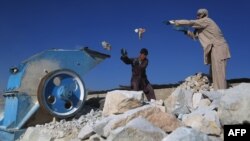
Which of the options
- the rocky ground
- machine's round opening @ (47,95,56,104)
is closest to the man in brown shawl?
the rocky ground

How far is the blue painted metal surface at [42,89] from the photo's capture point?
7.53 m

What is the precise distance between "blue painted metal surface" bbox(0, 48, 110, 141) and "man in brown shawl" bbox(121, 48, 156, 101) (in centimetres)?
118

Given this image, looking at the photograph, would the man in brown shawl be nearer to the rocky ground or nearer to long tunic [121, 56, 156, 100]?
long tunic [121, 56, 156, 100]

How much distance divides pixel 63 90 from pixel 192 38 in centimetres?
286

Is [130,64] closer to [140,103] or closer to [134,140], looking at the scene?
[140,103]

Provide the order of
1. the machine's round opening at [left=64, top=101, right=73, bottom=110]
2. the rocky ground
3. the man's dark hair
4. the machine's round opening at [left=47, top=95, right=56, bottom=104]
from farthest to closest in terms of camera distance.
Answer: the man's dark hair, the machine's round opening at [left=64, top=101, right=73, bottom=110], the machine's round opening at [left=47, top=95, right=56, bottom=104], the rocky ground

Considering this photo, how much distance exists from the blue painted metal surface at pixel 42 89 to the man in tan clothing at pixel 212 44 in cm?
234

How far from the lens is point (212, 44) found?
765cm

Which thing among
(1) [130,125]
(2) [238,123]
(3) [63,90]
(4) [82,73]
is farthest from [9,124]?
(2) [238,123]

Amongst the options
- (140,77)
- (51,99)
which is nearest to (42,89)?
(51,99)

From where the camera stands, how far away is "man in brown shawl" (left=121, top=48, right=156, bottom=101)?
8406 mm

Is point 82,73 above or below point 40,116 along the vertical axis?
above

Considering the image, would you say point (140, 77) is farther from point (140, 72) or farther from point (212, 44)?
point (212, 44)

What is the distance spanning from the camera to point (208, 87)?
7680 mm
